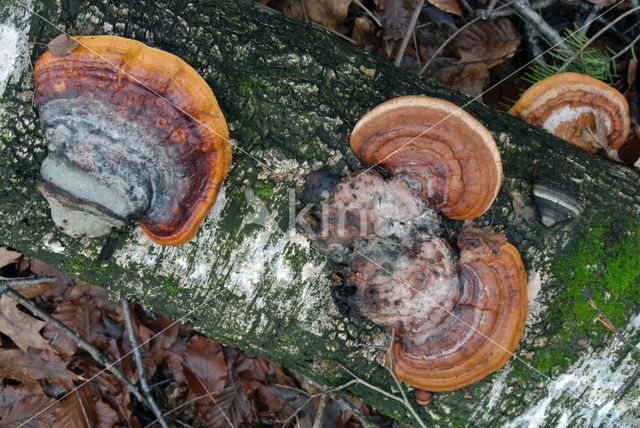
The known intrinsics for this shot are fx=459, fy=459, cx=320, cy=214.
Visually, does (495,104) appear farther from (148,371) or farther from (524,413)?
(148,371)

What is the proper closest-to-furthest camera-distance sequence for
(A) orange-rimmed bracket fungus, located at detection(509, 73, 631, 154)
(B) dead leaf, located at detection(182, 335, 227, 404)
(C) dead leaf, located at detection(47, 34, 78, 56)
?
(C) dead leaf, located at detection(47, 34, 78, 56), (A) orange-rimmed bracket fungus, located at detection(509, 73, 631, 154), (B) dead leaf, located at detection(182, 335, 227, 404)

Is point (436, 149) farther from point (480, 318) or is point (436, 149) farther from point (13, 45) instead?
point (13, 45)

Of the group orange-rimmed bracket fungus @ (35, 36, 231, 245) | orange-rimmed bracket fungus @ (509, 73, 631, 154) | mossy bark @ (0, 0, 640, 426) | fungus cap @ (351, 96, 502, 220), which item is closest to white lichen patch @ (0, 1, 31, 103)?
mossy bark @ (0, 0, 640, 426)

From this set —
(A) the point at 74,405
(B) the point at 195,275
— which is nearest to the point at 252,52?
(B) the point at 195,275

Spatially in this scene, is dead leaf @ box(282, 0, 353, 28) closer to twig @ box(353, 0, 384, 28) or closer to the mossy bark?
twig @ box(353, 0, 384, 28)

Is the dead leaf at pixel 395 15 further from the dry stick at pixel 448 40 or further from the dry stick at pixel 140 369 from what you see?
the dry stick at pixel 140 369

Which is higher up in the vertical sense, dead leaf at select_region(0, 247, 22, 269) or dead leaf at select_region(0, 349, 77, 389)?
dead leaf at select_region(0, 247, 22, 269)
